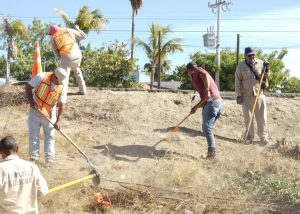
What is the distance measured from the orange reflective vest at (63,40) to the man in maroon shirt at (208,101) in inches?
88.6

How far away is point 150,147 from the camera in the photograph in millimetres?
7879

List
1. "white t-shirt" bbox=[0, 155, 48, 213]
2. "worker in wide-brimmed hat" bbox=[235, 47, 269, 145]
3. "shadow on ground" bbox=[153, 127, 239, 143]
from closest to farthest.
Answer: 1. "white t-shirt" bbox=[0, 155, 48, 213]
2. "worker in wide-brimmed hat" bbox=[235, 47, 269, 145]
3. "shadow on ground" bbox=[153, 127, 239, 143]

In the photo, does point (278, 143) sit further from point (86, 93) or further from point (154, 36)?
point (154, 36)

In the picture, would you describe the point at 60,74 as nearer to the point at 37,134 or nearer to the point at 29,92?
the point at 29,92

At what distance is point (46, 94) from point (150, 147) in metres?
2.05

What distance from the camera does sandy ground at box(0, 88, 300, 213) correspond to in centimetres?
593

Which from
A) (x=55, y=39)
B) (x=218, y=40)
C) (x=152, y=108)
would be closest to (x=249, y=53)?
(x=152, y=108)

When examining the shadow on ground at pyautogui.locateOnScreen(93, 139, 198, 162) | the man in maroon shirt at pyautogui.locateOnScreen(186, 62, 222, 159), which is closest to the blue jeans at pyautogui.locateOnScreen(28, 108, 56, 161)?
the shadow on ground at pyautogui.locateOnScreen(93, 139, 198, 162)

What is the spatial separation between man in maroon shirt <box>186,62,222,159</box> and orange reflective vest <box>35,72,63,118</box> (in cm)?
197

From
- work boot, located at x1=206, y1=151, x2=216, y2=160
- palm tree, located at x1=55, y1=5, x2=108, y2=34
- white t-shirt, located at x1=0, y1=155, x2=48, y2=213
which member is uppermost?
palm tree, located at x1=55, y1=5, x2=108, y2=34

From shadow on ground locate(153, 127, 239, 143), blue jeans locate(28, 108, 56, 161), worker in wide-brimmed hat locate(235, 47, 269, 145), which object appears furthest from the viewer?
shadow on ground locate(153, 127, 239, 143)

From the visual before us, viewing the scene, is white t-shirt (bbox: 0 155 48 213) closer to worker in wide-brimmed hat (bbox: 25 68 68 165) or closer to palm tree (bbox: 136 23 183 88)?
worker in wide-brimmed hat (bbox: 25 68 68 165)

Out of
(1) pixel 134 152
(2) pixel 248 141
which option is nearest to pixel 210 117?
(2) pixel 248 141

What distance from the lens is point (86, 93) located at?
9.92 m
